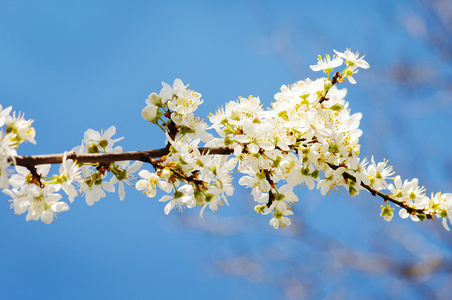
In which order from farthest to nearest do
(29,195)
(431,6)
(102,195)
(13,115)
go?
(431,6) < (102,195) < (29,195) < (13,115)

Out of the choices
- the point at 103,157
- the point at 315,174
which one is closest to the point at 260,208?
the point at 315,174

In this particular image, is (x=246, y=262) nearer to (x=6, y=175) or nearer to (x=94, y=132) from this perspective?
(x=94, y=132)

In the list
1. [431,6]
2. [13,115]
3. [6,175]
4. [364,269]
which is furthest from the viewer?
[364,269]

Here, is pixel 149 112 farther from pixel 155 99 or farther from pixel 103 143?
pixel 103 143

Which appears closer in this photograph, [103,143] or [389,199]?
[103,143]

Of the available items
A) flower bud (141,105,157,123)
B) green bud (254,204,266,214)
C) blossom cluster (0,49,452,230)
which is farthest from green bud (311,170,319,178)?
flower bud (141,105,157,123)

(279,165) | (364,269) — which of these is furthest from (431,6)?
(279,165)
